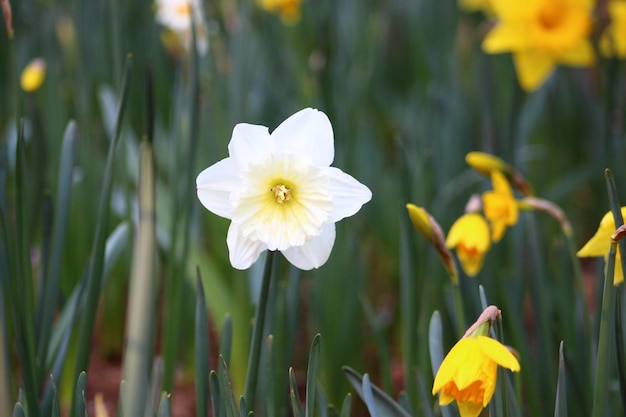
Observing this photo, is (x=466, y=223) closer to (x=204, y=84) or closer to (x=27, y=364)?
(x=27, y=364)

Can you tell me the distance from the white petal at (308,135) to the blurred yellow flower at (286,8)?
1.57 metres

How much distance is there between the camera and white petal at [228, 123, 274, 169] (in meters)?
0.88

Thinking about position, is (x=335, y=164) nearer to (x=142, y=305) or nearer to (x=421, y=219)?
(x=421, y=219)

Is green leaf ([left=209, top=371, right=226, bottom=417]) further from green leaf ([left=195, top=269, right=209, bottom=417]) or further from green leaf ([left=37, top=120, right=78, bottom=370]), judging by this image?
green leaf ([left=37, top=120, right=78, bottom=370])

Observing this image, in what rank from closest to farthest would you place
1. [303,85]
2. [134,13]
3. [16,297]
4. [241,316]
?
[16,297] → [241,316] → [303,85] → [134,13]

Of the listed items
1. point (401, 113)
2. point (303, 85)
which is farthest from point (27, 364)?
point (401, 113)

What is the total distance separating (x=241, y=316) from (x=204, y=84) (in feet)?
2.94

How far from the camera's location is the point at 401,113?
8.30 ft

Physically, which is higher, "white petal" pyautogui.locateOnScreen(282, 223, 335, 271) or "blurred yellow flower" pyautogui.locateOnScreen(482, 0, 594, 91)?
"blurred yellow flower" pyautogui.locateOnScreen(482, 0, 594, 91)

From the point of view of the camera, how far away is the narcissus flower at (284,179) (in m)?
0.88

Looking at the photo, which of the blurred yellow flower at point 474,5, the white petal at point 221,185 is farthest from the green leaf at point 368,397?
the blurred yellow flower at point 474,5

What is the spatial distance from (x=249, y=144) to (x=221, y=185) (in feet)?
0.20

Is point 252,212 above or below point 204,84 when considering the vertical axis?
below

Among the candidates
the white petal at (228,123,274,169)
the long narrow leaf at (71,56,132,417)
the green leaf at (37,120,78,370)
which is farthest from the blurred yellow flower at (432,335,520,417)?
the green leaf at (37,120,78,370)
